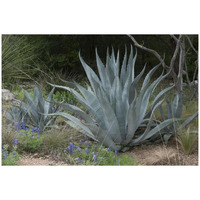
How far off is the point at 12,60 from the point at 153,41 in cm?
239

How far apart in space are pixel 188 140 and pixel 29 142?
1.51 m

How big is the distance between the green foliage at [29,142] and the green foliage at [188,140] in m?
1.36

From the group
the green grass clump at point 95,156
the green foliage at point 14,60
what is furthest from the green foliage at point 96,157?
the green foliage at point 14,60

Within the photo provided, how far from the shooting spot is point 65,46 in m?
4.13

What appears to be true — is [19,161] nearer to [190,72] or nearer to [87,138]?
[87,138]

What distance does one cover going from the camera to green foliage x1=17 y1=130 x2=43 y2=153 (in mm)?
2922

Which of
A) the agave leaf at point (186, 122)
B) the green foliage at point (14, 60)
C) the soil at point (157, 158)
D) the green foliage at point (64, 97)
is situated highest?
the green foliage at point (14, 60)

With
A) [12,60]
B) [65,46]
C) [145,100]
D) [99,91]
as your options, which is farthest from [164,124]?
[12,60]

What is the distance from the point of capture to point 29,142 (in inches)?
115

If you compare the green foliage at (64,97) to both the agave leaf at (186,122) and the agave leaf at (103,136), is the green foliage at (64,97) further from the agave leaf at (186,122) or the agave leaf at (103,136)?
the agave leaf at (186,122)

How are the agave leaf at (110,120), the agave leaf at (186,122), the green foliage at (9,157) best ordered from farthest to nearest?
the agave leaf at (186,122)
the agave leaf at (110,120)
the green foliage at (9,157)

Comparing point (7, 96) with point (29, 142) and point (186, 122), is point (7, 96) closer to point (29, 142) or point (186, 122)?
point (29, 142)

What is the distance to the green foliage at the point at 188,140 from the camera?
9.33ft

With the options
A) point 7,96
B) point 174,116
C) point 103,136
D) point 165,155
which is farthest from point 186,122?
point 7,96
